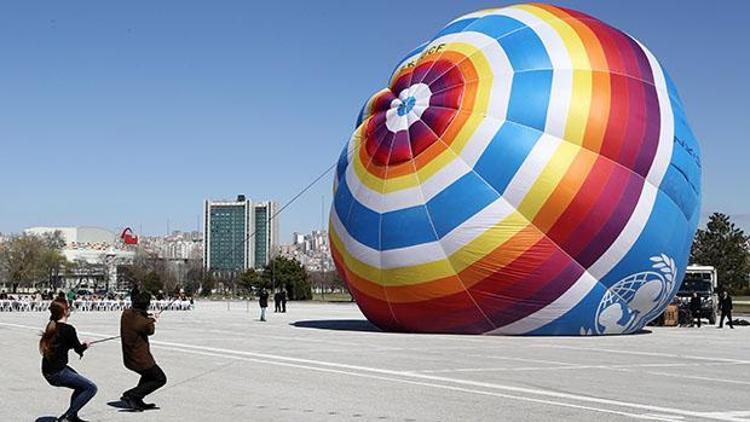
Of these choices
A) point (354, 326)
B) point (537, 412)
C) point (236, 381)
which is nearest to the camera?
point (537, 412)

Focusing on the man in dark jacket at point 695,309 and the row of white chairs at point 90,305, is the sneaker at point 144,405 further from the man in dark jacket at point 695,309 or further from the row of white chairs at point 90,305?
the row of white chairs at point 90,305

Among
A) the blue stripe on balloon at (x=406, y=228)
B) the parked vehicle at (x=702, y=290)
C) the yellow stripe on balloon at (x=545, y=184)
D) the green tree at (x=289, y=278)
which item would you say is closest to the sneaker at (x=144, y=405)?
the blue stripe on balloon at (x=406, y=228)

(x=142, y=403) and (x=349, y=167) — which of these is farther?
(x=349, y=167)

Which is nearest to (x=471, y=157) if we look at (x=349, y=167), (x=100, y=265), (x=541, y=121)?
(x=541, y=121)

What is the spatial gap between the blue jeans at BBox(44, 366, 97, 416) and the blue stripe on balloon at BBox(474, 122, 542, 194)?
14.6 metres

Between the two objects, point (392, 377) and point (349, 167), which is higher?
point (349, 167)

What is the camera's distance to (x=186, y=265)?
513 ft

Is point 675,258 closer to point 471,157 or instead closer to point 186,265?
point 471,157

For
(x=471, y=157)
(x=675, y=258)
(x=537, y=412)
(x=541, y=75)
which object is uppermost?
(x=541, y=75)

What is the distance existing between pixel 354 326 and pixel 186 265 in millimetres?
127076

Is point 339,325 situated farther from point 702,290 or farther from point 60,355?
point 60,355

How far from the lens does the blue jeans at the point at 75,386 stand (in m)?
11.1

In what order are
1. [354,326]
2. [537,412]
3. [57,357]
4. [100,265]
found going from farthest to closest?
[100,265] < [354,326] < [537,412] < [57,357]

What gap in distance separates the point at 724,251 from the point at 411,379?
265 feet
